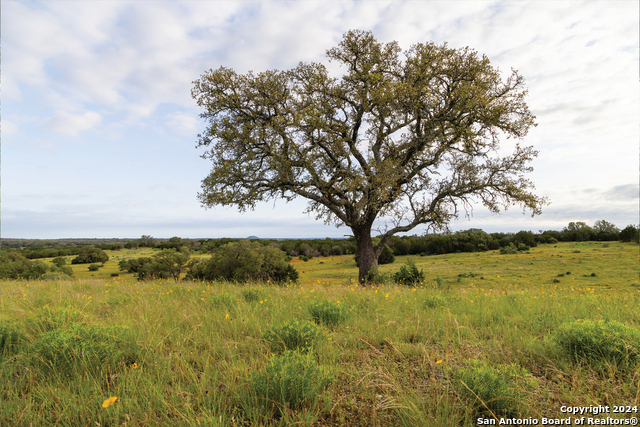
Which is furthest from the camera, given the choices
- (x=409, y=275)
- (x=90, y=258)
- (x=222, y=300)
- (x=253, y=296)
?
(x=90, y=258)

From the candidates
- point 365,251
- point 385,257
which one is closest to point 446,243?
point 385,257

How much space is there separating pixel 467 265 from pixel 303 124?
23.2m

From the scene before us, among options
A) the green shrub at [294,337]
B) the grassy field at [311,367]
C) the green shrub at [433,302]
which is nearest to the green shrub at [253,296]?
the grassy field at [311,367]

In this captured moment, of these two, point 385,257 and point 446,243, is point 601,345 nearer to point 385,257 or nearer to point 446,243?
point 385,257

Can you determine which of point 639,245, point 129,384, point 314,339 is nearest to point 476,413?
point 314,339

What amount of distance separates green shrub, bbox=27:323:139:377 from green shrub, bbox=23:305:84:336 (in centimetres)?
59

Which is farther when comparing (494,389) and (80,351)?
(80,351)

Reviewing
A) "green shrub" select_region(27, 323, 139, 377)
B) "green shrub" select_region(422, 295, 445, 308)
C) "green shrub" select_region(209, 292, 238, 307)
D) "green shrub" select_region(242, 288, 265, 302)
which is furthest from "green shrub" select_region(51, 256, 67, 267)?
"green shrub" select_region(422, 295, 445, 308)

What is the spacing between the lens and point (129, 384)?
108 inches

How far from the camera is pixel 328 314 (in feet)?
16.0

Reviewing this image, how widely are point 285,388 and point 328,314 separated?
245 cm

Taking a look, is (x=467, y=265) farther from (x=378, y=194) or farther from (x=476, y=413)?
(x=476, y=413)

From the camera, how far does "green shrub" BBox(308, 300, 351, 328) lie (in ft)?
15.7

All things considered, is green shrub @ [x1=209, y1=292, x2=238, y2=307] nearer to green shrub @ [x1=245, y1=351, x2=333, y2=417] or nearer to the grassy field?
the grassy field
